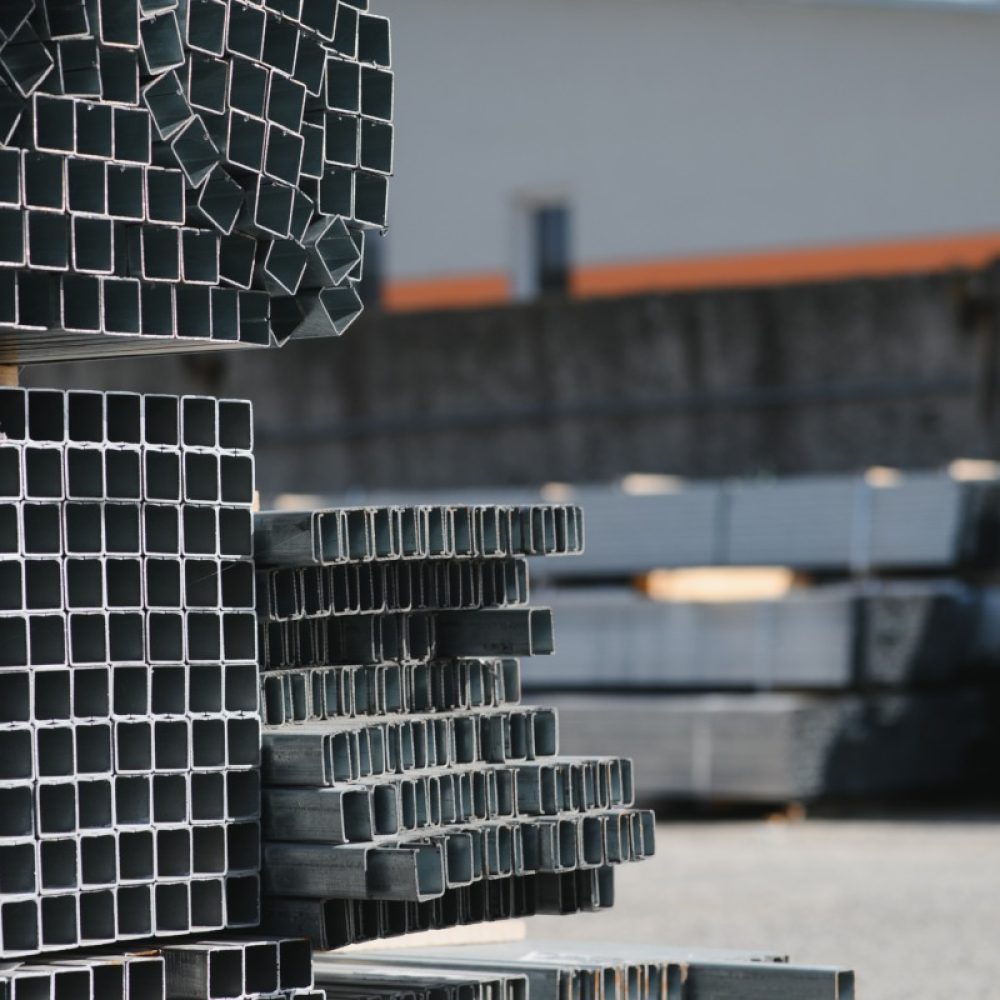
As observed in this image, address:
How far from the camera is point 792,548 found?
9945 mm

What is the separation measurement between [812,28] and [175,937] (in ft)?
48.9

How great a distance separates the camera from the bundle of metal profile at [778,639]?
9.66m

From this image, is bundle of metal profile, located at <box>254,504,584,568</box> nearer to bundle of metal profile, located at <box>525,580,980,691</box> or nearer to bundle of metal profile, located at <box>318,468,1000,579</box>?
bundle of metal profile, located at <box>525,580,980,691</box>

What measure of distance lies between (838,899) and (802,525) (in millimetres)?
2958

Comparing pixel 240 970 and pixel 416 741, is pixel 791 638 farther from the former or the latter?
pixel 240 970

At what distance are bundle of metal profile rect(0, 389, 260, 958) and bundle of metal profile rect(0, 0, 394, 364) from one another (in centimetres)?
15

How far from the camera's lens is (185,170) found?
298 centimetres

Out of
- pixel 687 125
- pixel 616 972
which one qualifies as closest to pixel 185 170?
pixel 616 972

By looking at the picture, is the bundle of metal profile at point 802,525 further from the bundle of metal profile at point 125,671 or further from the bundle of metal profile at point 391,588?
the bundle of metal profile at point 125,671

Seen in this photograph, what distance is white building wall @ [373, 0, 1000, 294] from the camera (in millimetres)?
16234

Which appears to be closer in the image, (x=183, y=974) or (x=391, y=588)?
(x=183, y=974)

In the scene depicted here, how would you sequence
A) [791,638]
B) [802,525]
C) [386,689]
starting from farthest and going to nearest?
1. [802,525]
2. [791,638]
3. [386,689]

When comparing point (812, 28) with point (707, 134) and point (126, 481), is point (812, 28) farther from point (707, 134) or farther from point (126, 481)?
point (126, 481)

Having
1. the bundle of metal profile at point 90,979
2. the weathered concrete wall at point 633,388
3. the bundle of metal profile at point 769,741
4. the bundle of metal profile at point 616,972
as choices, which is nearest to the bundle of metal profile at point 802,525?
the bundle of metal profile at point 769,741
